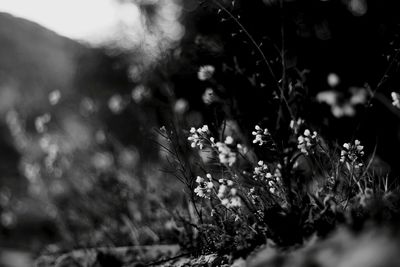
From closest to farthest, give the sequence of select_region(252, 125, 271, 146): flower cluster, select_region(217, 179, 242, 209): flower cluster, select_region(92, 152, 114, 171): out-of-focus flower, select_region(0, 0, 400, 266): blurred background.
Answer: select_region(217, 179, 242, 209): flower cluster, select_region(252, 125, 271, 146): flower cluster, select_region(0, 0, 400, 266): blurred background, select_region(92, 152, 114, 171): out-of-focus flower

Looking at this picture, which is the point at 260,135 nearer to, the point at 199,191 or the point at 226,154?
the point at 226,154

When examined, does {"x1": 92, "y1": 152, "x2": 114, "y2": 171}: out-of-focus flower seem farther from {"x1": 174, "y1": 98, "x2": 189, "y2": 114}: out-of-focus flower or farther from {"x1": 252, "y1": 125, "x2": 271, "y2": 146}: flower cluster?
{"x1": 252, "y1": 125, "x2": 271, "y2": 146}: flower cluster

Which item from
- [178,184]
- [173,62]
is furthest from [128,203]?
[173,62]

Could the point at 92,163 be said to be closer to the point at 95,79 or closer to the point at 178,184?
the point at 178,184

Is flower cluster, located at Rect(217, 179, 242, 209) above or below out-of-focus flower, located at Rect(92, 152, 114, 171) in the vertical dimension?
below

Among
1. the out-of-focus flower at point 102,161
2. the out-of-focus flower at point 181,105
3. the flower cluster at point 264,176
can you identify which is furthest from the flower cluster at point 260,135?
the out-of-focus flower at point 102,161

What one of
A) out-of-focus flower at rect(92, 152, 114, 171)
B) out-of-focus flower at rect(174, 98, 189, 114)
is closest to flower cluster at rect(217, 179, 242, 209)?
out-of-focus flower at rect(174, 98, 189, 114)

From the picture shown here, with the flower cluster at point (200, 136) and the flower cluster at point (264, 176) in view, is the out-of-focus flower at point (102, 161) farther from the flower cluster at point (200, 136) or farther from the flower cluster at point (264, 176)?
the flower cluster at point (264, 176)

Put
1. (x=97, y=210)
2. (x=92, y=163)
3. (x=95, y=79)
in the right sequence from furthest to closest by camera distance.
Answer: (x=95, y=79) < (x=92, y=163) < (x=97, y=210)
